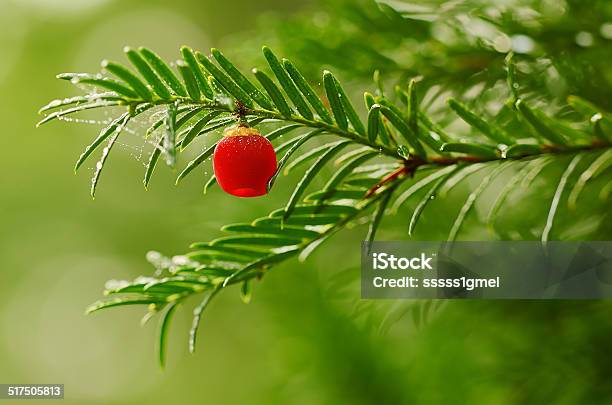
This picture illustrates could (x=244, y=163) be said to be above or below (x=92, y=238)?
below

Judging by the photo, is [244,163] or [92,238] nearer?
[244,163]

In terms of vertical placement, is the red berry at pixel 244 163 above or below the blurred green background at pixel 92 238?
below

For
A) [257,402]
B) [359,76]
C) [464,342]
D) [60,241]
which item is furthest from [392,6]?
[60,241]

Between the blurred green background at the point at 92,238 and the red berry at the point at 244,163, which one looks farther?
the blurred green background at the point at 92,238

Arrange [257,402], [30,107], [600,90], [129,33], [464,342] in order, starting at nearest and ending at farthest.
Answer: [600,90]
[464,342]
[257,402]
[30,107]
[129,33]

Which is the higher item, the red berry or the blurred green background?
the blurred green background

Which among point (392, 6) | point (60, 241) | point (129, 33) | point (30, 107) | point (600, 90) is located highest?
point (129, 33)

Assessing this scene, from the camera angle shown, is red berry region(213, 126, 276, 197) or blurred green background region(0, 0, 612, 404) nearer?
red berry region(213, 126, 276, 197)

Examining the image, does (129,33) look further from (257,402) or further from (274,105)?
(274,105)
